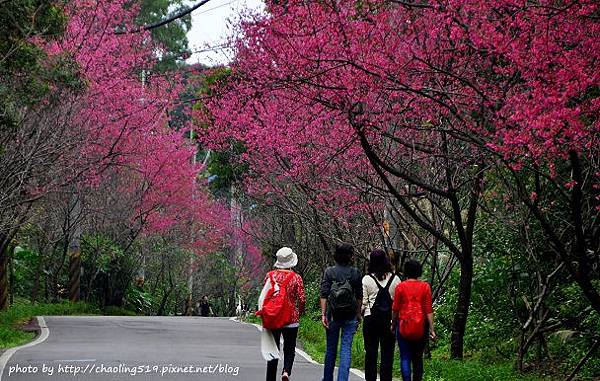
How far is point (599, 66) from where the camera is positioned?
9656 mm

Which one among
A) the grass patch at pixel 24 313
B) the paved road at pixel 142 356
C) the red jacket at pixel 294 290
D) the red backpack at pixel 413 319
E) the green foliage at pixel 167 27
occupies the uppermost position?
the green foliage at pixel 167 27

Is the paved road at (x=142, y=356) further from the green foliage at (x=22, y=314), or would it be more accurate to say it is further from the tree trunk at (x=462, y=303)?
the tree trunk at (x=462, y=303)

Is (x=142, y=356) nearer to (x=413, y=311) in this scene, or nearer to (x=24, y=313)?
(x=413, y=311)

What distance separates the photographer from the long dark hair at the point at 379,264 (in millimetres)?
12008

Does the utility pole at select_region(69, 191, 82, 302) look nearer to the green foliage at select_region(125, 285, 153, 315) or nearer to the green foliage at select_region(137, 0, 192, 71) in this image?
the green foliage at select_region(125, 285, 153, 315)

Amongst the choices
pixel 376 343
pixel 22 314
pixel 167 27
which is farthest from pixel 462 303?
pixel 167 27

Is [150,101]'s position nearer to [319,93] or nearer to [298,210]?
[298,210]

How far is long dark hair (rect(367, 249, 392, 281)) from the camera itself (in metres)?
12.0

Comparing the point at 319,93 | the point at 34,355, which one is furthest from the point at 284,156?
the point at 319,93

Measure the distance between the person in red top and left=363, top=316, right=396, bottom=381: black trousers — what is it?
39cm

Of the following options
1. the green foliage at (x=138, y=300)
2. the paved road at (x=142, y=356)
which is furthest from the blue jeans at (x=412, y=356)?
the green foliage at (x=138, y=300)

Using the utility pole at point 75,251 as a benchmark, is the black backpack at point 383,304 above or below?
below

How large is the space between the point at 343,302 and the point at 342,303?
0.02m

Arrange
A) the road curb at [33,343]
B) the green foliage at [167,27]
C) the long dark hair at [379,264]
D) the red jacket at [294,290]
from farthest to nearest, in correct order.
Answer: the green foliage at [167,27] → the road curb at [33,343] → the long dark hair at [379,264] → the red jacket at [294,290]
